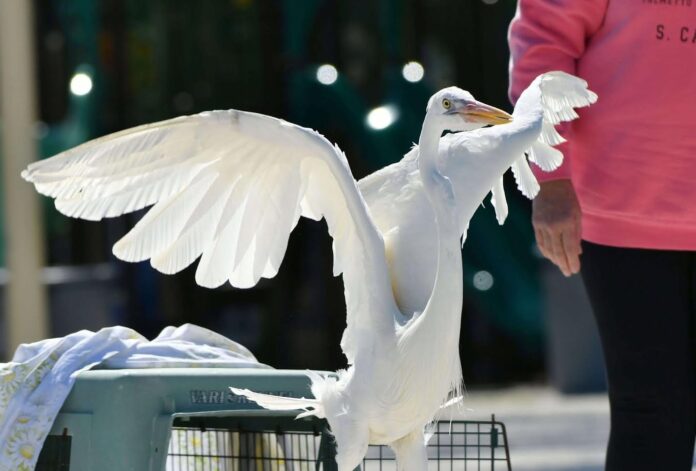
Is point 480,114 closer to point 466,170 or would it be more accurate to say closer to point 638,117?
point 466,170

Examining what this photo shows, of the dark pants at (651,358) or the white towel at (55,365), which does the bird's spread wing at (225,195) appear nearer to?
the white towel at (55,365)

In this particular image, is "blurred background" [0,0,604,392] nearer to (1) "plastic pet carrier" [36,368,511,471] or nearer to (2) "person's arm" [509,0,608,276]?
(2) "person's arm" [509,0,608,276]

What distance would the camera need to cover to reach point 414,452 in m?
3.21

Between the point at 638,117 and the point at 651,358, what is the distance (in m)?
0.54

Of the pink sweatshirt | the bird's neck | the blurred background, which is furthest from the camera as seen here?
the blurred background

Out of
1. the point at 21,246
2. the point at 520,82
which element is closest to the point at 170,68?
the point at 21,246

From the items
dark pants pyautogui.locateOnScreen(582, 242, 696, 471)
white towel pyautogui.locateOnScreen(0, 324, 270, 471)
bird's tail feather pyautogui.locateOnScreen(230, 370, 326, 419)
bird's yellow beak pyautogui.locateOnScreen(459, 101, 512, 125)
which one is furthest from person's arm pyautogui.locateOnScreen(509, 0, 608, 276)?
white towel pyautogui.locateOnScreen(0, 324, 270, 471)

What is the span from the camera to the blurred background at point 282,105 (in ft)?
30.1

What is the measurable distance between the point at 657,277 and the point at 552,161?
35 centimetres

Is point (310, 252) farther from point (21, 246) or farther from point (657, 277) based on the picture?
point (657, 277)

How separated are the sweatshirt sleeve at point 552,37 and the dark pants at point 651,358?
30 centimetres

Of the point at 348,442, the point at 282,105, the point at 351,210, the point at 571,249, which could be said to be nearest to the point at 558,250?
the point at 571,249

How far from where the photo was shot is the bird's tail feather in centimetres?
313

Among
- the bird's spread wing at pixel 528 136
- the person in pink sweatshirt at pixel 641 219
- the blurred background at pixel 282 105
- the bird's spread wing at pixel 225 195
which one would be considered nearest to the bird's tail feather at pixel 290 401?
the bird's spread wing at pixel 225 195
